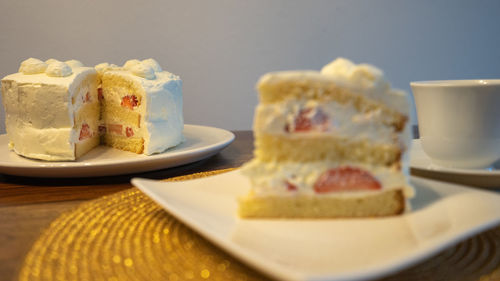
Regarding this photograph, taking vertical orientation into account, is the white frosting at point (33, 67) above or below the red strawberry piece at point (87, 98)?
above

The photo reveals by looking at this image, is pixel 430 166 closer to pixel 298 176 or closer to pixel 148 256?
pixel 298 176

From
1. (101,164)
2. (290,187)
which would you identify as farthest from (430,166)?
(101,164)

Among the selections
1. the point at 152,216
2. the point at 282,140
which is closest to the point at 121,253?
the point at 152,216

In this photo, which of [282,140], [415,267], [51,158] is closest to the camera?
[415,267]

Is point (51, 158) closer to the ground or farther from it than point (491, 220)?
closer to the ground

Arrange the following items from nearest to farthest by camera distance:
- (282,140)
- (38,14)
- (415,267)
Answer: (415,267)
(282,140)
(38,14)

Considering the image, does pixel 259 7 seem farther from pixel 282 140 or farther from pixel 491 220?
pixel 491 220

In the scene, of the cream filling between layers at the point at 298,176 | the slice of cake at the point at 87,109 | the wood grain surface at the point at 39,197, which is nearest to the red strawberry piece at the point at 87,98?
the slice of cake at the point at 87,109

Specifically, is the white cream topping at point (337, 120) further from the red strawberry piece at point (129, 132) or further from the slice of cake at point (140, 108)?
the red strawberry piece at point (129, 132)

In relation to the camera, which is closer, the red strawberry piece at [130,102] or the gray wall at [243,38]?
the red strawberry piece at [130,102]
